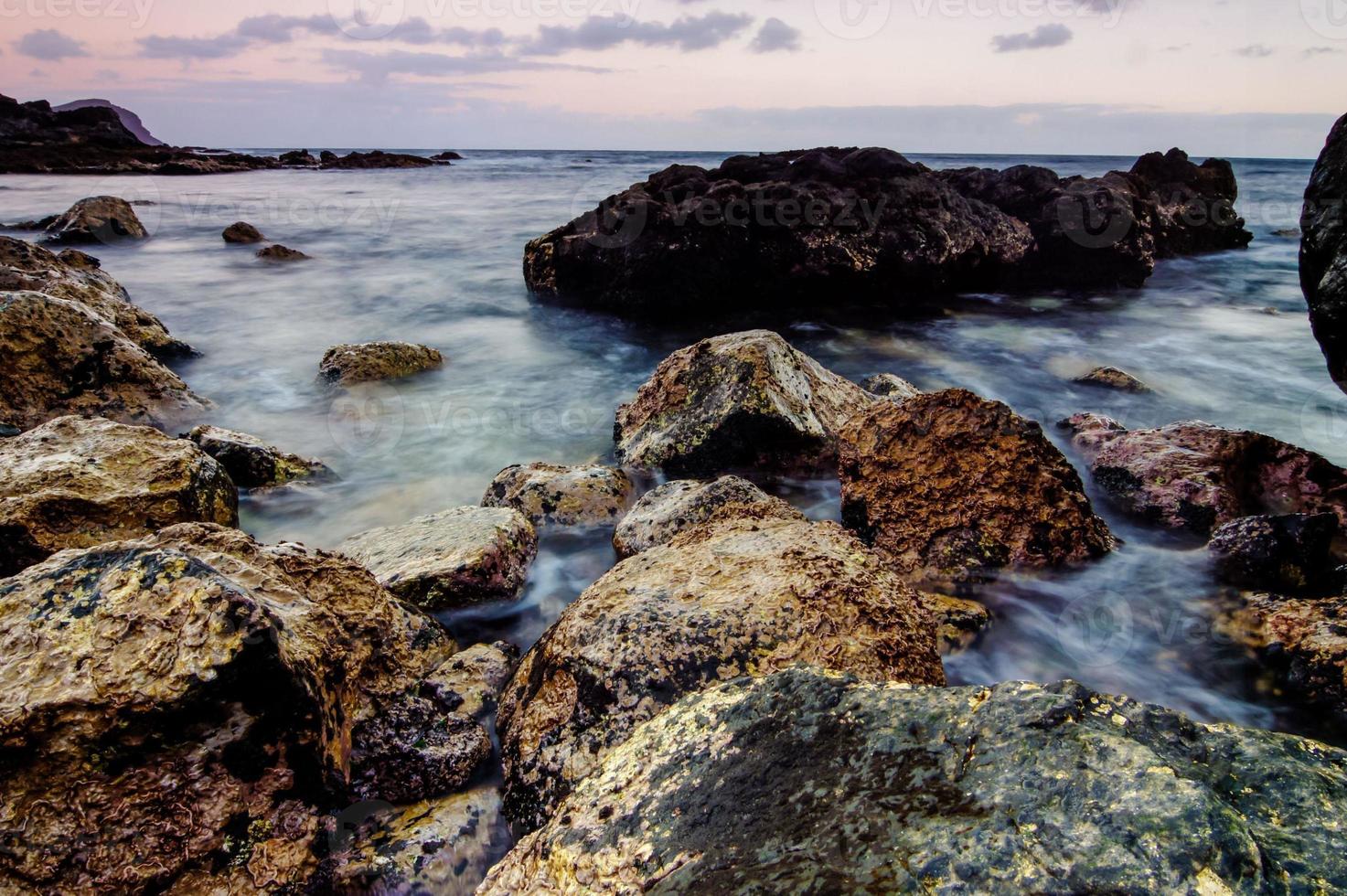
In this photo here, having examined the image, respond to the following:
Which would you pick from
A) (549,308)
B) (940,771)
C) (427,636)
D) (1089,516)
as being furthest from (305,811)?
(549,308)

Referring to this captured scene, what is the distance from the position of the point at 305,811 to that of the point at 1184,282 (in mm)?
14325

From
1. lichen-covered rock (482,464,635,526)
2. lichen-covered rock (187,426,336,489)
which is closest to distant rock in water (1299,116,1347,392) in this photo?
lichen-covered rock (482,464,635,526)

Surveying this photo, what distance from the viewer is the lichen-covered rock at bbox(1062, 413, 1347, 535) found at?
13.6 ft

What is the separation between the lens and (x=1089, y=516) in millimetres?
3885

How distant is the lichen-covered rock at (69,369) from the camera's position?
5.07 metres

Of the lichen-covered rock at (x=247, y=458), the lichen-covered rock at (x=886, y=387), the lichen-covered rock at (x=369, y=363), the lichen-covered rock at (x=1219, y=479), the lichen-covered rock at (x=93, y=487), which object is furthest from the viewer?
the lichen-covered rock at (x=369, y=363)

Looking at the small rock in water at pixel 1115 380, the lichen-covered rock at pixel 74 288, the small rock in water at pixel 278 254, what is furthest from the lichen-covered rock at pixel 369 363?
the small rock in water at pixel 278 254

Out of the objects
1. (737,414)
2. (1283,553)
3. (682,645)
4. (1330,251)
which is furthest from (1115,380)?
(682,645)

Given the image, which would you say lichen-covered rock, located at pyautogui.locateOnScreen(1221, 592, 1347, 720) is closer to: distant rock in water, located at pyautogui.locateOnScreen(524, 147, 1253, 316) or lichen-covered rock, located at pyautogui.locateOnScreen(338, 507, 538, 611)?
lichen-covered rock, located at pyautogui.locateOnScreen(338, 507, 538, 611)

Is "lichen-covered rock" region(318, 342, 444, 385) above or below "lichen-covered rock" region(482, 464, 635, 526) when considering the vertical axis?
above

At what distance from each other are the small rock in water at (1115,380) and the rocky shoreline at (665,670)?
2151 mm

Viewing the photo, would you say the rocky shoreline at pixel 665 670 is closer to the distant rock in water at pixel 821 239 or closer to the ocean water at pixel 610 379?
the ocean water at pixel 610 379

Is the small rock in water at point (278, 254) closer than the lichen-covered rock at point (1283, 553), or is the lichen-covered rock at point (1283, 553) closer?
the lichen-covered rock at point (1283, 553)

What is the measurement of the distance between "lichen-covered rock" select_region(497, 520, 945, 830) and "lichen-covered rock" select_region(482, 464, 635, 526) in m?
1.86
